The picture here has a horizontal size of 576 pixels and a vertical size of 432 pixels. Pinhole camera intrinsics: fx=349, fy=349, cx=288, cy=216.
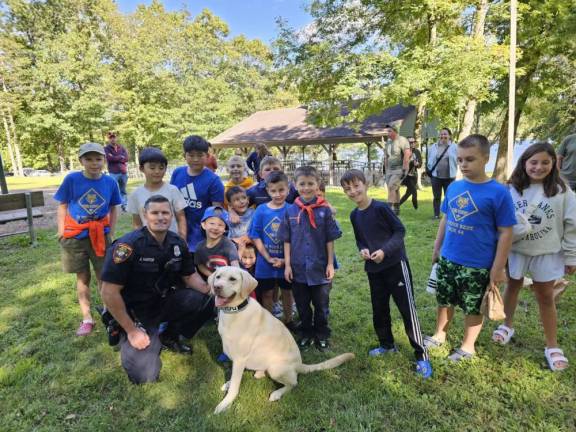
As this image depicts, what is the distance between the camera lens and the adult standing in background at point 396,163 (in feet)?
27.3

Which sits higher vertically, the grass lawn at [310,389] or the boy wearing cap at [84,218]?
the boy wearing cap at [84,218]

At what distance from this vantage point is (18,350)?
127 inches

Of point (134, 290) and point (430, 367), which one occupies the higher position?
point (134, 290)

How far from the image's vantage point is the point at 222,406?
243cm

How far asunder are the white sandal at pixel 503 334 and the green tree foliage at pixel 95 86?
2726 centimetres

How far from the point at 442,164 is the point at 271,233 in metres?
5.74

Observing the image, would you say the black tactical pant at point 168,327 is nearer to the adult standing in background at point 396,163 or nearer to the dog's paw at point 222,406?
the dog's paw at point 222,406

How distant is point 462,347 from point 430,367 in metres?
0.39

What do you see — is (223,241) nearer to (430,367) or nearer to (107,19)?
(430,367)

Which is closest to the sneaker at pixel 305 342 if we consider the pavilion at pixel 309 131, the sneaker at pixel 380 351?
the sneaker at pixel 380 351

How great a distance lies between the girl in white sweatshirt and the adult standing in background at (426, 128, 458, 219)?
500cm

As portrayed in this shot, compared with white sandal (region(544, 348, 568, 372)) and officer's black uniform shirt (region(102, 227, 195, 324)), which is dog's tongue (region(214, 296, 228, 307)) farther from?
white sandal (region(544, 348, 568, 372))

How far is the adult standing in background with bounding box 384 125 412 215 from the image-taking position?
8312mm

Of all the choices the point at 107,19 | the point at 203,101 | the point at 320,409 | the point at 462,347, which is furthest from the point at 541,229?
the point at 107,19
